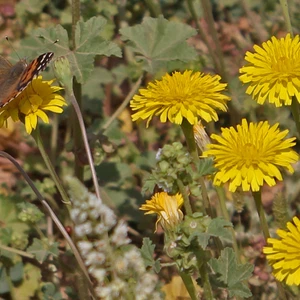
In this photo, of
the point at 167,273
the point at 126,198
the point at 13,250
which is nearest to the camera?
the point at 13,250

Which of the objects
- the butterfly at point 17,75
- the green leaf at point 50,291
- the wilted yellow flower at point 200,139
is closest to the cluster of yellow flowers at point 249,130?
the wilted yellow flower at point 200,139

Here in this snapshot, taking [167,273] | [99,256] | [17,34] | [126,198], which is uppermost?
[17,34]

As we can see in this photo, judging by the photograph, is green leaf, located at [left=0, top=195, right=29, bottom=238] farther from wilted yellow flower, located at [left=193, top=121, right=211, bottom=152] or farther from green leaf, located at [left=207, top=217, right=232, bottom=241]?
green leaf, located at [left=207, top=217, right=232, bottom=241]

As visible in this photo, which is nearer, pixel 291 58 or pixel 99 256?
pixel 99 256

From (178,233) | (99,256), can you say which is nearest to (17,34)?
(178,233)

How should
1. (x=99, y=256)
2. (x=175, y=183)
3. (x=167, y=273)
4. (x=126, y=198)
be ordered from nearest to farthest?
1. (x=99, y=256)
2. (x=175, y=183)
3. (x=167, y=273)
4. (x=126, y=198)

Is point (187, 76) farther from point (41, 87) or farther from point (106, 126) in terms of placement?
point (106, 126)

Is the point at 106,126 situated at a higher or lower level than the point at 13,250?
higher

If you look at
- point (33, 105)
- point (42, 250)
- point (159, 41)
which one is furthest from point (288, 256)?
point (159, 41)
